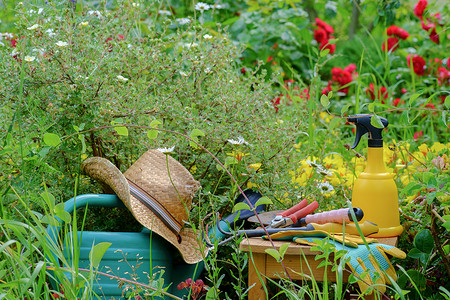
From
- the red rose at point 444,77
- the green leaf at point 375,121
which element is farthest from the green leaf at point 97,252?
the red rose at point 444,77

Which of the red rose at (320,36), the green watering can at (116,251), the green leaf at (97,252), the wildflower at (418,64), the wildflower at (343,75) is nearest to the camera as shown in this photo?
the green leaf at (97,252)

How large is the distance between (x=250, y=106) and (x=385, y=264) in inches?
36.7

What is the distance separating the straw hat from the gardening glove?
43cm

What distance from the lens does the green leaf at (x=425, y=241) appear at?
162 centimetres

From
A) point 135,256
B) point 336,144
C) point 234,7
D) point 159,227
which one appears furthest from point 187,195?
point 234,7

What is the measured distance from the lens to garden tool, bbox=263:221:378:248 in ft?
4.82

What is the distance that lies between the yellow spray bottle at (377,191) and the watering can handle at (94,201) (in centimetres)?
76

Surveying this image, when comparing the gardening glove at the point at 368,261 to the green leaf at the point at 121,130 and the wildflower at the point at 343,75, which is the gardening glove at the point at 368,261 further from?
the wildflower at the point at 343,75

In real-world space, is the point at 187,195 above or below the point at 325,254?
below

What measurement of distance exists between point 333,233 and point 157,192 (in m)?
0.58

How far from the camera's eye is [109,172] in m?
1.69

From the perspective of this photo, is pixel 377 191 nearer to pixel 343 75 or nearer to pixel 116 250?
pixel 116 250

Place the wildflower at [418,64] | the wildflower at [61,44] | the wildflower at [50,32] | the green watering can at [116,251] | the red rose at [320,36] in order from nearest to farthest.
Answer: the green watering can at [116,251]
the wildflower at [61,44]
the wildflower at [50,32]
the wildflower at [418,64]
the red rose at [320,36]

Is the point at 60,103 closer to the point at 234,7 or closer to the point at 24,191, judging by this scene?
the point at 24,191
